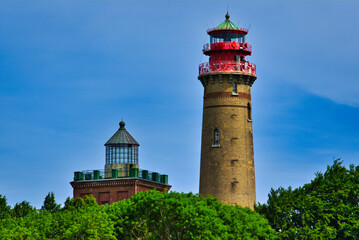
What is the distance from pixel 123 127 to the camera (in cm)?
10950

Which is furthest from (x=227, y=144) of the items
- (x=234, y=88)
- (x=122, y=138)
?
(x=122, y=138)

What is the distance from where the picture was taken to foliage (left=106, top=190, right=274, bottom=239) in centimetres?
8675

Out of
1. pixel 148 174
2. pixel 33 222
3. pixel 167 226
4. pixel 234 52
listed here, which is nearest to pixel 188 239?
pixel 167 226

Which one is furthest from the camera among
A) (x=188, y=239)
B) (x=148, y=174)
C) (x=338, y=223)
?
(x=148, y=174)

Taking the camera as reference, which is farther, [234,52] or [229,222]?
[234,52]

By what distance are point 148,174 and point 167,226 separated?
19.4 meters

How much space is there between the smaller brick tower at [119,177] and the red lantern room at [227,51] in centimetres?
1079

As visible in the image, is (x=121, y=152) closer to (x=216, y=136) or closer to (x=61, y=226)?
(x=216, y=136)

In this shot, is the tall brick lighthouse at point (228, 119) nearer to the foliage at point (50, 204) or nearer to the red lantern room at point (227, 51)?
the red lantern room at point (227, 51)

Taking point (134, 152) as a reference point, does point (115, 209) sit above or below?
below

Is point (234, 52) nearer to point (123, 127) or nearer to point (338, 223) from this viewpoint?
point (123, 127)

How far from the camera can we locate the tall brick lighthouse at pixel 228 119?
4218 inches

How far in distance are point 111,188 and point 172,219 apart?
1827 centimetres

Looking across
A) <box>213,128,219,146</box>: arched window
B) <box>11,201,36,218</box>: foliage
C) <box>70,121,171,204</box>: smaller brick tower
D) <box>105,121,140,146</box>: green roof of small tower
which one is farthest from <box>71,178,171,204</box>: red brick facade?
<box>11,201,36,218</box>: foliage
